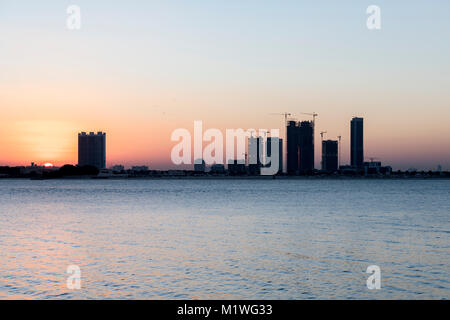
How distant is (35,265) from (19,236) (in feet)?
61.2

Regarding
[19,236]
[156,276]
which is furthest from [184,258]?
[19,236]

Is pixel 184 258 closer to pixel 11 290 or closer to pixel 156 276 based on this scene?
pixel 156 276

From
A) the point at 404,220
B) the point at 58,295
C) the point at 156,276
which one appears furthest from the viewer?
the point at 404,220

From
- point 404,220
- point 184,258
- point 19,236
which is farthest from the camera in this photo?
point 404,220

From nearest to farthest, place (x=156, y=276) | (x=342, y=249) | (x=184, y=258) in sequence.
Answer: (x=156, y=276)
(x=184, y=258)
(x=342, y=249)

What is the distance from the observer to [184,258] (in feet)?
109

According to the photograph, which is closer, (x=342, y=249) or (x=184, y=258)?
(x=184, y=258)

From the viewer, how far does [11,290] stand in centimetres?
2392
